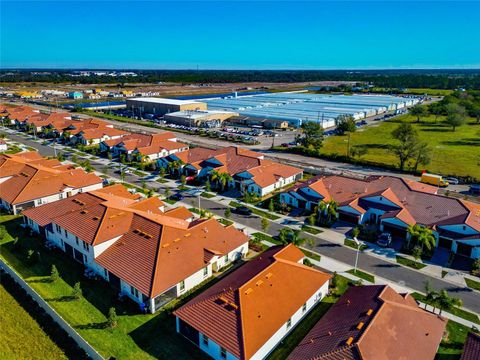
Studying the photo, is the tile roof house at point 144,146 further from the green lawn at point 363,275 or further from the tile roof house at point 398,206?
the green lawn at point 363,275

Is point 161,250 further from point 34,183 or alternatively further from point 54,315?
point 34,183

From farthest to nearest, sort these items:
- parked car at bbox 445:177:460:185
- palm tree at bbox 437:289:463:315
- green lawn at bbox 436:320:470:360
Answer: parked car at bbox 445:177:460:185 < palm tree at bbox 437:289:463:315 < green lawn at bbox 436:320:470:360

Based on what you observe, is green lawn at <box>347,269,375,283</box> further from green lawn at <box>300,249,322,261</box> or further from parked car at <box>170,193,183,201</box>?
parked car at <box>170,193,183,201</box>

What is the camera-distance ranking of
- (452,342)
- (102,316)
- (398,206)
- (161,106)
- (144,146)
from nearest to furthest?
(452,342), (102,316), (398,206), (144,146), (161,106)

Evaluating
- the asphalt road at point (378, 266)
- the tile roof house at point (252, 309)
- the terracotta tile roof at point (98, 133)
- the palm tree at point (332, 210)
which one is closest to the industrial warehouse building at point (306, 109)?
the terracotta tile roof at point (98, 133)

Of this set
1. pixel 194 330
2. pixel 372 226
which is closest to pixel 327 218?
pixel 372 226

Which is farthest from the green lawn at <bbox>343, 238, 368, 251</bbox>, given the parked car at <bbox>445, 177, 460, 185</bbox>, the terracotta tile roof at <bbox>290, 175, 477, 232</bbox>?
the parked car at <bbox>445, 177, 460, 185</bbox>

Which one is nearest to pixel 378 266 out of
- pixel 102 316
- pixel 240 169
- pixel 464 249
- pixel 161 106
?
pixel 464 249
